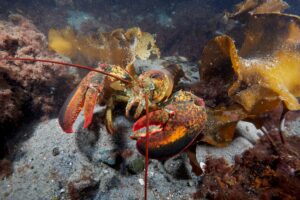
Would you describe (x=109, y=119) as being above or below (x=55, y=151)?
above

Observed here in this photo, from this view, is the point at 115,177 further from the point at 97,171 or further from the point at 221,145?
the point at 221,145

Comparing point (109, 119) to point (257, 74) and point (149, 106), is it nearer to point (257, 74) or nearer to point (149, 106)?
point (149, 106)

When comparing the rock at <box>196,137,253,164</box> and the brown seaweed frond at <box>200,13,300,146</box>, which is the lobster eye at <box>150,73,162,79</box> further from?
the rock at <box>196,137,253,164</box>

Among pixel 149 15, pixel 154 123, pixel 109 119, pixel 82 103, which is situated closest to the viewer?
pixel 154 123

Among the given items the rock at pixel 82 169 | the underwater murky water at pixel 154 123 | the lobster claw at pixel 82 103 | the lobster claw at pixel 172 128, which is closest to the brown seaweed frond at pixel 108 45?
the underwater murky water at pixel 154 123

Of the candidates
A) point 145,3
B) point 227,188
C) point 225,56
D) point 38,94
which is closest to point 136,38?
point 225,56

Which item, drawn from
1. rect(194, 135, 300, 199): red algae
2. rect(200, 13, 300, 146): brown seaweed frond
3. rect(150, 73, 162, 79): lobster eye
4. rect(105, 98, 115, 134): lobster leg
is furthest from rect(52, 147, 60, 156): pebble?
rect(200, 13, 300, 146): brown seaweed frond

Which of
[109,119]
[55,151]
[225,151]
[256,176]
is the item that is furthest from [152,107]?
[256,176]

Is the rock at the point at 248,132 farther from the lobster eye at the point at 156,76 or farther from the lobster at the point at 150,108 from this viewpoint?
the lobster eye at the point at 156,76
